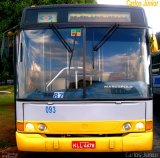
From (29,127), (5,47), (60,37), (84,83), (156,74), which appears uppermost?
(60,37)

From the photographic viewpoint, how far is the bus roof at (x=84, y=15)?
9.11 meters

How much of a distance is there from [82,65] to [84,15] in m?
1.09

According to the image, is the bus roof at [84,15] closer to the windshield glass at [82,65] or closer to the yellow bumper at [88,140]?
the windshield glass at [82,65]

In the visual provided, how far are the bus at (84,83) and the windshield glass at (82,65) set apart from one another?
0.06 feet

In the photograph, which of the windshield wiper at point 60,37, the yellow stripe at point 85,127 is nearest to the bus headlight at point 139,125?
the yellow stripe at point 85,127

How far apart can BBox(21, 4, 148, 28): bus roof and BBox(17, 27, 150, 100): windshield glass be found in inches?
8.2

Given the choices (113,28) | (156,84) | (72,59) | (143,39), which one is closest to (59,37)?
(72,59)

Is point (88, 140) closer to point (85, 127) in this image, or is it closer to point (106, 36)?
point (85, 127)

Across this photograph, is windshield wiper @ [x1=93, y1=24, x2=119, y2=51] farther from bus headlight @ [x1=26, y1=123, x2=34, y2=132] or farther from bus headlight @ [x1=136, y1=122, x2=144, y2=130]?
bus headlight @ [x1=26, y1=123, x2=34, y2=132]

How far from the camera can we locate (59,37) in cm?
895

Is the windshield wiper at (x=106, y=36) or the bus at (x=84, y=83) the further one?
the windshield wiper at (x=106, y=36)

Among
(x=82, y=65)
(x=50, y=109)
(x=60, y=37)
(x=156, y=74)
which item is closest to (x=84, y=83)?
(x=82, y=65)

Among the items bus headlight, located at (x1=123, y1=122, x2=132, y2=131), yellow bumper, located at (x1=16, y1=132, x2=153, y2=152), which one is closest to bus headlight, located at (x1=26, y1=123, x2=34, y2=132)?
yellow bumper, located at (x1=16, y1=132, x2=153, y2=152)

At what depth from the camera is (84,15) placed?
9219 millimetres
